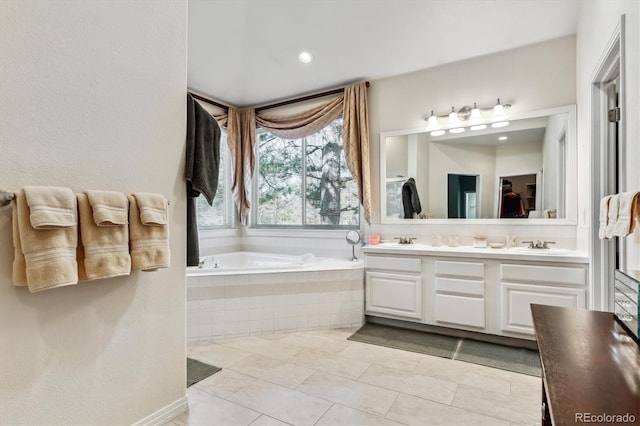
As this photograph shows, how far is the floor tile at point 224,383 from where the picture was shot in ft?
6.85

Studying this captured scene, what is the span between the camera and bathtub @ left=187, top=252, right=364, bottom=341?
9.64ft

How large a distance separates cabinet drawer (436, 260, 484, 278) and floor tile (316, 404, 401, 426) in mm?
1555

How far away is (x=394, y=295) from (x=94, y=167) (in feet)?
8.73

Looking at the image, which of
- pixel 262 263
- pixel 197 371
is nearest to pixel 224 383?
pixel 197 371

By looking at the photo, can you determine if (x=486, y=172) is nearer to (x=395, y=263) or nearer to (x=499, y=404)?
(x=395, y=263)

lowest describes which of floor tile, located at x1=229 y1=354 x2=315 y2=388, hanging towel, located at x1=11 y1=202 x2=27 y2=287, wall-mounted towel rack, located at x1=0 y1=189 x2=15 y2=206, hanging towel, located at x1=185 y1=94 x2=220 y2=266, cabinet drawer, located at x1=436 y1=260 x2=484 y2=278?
floor tile, located at x1=229 y1=354 x2=315 y2=388

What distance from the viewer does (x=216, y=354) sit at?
8.68 feet

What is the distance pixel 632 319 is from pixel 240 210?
4.19m

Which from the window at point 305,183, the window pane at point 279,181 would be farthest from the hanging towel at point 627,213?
the window pane at point 279,181

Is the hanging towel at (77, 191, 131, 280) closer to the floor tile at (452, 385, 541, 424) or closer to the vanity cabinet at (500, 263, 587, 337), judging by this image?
the floor tile at (452, 385, 541, 424)

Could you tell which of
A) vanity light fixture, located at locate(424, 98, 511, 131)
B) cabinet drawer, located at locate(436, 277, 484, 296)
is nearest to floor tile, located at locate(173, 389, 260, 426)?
cabinet drawer, located at locate(436, 277, 484, 296)

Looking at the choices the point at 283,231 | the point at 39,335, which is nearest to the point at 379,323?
the point at 283,231

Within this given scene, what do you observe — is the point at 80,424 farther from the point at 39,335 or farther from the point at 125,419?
the point at 39,335

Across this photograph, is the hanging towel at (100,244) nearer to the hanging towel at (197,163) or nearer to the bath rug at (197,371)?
the hanging towel at (197,163)
